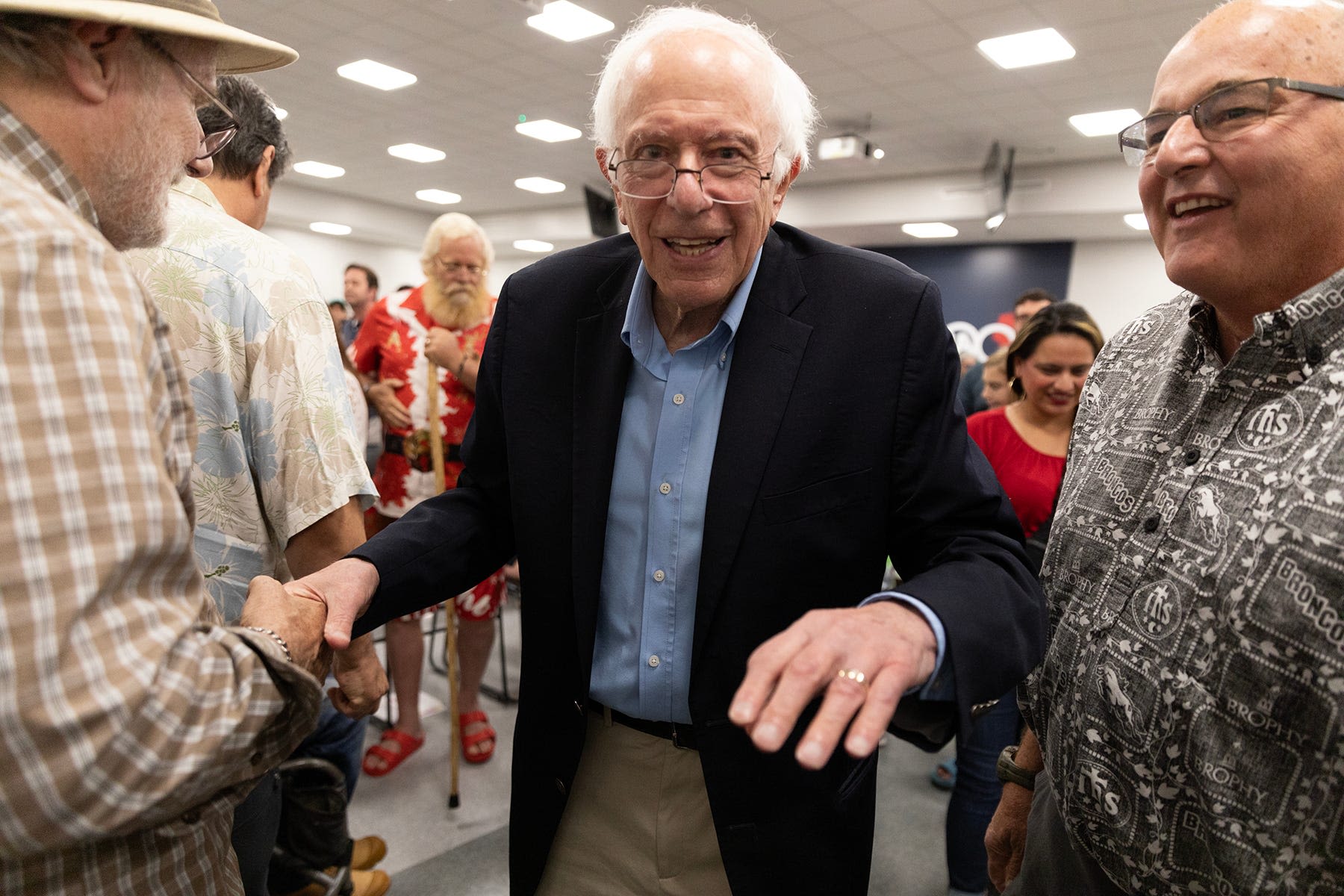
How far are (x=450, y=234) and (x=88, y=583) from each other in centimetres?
283

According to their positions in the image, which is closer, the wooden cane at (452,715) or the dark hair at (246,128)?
the dark hair at (246,128)

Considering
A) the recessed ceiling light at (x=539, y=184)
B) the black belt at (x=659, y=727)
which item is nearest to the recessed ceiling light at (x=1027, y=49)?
the black belt at (x=659, y=727)

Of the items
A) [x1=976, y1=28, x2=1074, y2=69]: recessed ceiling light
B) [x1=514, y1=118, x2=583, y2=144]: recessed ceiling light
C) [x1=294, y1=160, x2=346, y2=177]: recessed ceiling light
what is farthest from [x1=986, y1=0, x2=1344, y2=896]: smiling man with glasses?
[x1=294, y1=160, x2=346, y2=177]: recessed ceiling light

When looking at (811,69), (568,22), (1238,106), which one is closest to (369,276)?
(568,22)

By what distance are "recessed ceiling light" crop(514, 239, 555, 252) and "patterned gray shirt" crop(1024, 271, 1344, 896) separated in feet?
48.6

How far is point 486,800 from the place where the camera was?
3.09 meters

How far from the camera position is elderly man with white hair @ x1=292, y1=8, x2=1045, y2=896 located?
45.8 inches

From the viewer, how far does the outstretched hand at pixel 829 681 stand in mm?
730

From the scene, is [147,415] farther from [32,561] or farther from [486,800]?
[486,800]

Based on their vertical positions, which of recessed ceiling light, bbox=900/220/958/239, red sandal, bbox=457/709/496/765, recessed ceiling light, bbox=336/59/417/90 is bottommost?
red sandal, bbox=457/709/496/765

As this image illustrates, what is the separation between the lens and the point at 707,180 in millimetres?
1212

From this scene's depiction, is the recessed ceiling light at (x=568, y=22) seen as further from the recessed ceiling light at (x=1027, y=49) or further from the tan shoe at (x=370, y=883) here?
the tan shoe at (x=370, y=883)

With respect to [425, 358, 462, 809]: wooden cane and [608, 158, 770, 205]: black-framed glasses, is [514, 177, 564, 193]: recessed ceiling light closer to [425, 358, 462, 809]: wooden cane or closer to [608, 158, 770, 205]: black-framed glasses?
[425, 358, 462, 809]: wooden cane

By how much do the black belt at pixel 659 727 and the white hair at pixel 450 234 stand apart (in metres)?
2.39
